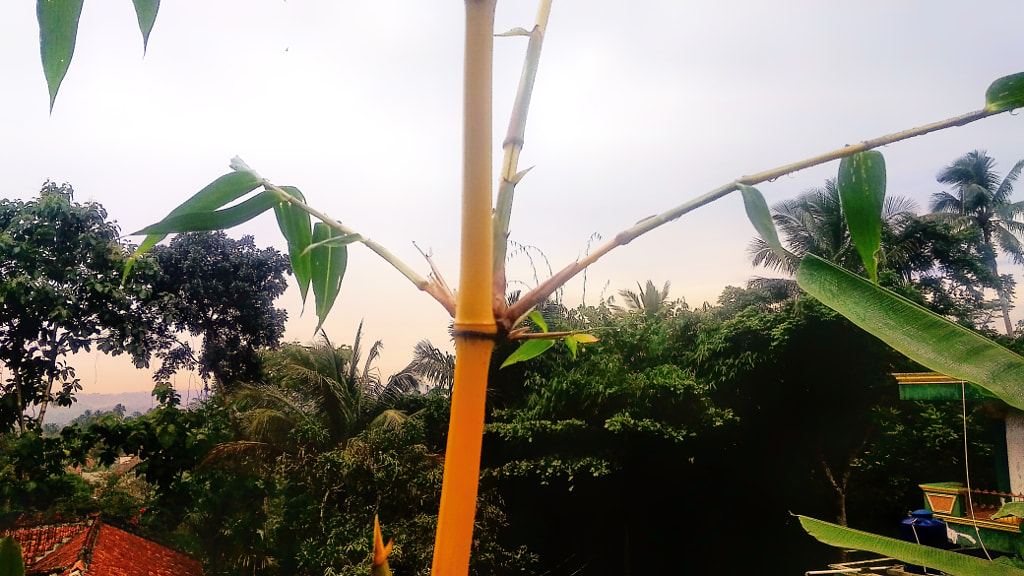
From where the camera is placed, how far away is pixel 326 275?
0.17 m

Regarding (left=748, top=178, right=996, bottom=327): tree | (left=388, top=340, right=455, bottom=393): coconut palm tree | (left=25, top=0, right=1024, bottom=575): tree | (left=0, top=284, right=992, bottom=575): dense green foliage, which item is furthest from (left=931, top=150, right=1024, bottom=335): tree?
(left=25, top=0, right=1024, bottom=575): tree

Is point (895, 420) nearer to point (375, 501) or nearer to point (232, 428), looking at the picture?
point (375, 501)

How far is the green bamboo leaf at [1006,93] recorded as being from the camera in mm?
107

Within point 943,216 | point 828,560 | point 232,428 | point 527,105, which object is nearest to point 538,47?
point 527,105

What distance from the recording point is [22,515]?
2891 mm

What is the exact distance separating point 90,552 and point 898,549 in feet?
9.81

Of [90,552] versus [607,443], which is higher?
[607,443]

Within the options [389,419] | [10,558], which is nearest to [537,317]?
[10,558]

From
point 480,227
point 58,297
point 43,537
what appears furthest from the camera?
point 58,297

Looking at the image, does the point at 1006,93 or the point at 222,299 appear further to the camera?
the point at 222,299

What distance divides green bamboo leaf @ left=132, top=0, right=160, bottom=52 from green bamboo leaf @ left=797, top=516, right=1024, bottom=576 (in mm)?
322

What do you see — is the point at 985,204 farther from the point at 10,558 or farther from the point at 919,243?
the point at 10,558

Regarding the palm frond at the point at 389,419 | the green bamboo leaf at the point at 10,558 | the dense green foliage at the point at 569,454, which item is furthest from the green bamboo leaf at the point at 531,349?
the palm frond at the point at 389,419

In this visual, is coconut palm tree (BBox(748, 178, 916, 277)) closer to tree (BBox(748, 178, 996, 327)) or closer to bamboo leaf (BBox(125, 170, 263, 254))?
tree (BBox(748, 178, 996, 327))
